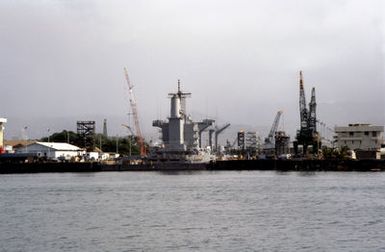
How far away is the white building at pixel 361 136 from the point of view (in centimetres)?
17625

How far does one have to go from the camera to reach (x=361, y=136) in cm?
17912

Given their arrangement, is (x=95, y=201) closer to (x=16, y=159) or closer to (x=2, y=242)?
(x=2, y=242)

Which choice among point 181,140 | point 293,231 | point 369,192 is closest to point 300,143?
point 181,140

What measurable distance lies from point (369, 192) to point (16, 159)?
115 m

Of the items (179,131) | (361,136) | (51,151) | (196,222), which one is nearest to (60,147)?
(51,151)

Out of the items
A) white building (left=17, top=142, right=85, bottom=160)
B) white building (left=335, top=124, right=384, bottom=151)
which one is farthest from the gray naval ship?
white building (left=335, top=124, right=384, bottom=151)

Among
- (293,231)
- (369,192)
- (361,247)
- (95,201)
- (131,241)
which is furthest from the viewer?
(369,192)

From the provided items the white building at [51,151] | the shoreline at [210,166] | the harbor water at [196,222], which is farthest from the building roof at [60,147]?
the harbor water at [196,222]

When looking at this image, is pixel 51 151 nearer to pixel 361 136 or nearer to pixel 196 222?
pixel 361 136

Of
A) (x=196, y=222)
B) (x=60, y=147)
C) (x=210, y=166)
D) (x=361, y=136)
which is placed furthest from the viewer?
(x=60, y=147)

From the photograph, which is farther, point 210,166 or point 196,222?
point 210,166

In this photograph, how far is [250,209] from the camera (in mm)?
55844

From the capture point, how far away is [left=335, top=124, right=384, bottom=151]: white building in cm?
17625

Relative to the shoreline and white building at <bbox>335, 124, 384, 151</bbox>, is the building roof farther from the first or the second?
white building at <bbox>335, 124, 384, 151</bbox>
